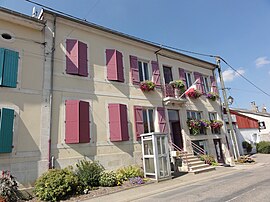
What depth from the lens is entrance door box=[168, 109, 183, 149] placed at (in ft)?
43.0

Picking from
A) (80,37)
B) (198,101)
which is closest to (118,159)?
(80,37)

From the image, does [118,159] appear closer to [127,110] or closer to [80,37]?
[127,110]

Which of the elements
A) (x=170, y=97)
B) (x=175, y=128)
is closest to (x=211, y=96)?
(x=175, y=128)

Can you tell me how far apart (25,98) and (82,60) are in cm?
327

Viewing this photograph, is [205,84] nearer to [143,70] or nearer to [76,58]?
[143,70]

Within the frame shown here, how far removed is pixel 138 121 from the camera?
36.1 feet

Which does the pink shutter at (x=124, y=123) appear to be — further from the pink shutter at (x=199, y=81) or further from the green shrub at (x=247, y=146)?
the green shrub at (x=247, y=146)

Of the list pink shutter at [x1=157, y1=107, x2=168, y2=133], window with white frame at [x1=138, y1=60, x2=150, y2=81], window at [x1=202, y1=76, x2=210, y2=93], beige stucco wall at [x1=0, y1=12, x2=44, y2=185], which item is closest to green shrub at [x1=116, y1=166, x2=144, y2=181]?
pink shutter at [x1=157, y1=107, x2=168, y2=133]

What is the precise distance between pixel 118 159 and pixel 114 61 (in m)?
5.18

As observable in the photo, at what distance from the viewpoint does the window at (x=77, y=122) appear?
8586 millimetres

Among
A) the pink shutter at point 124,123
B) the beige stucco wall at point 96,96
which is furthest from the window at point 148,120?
the pink shutter at point 124,123

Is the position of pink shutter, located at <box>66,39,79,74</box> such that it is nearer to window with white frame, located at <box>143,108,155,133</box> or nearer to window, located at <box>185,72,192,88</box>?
window with white frame, located at <box>143,108,155,133</box>

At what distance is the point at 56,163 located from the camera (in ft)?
26.5

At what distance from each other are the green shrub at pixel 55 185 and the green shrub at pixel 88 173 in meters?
0.51
